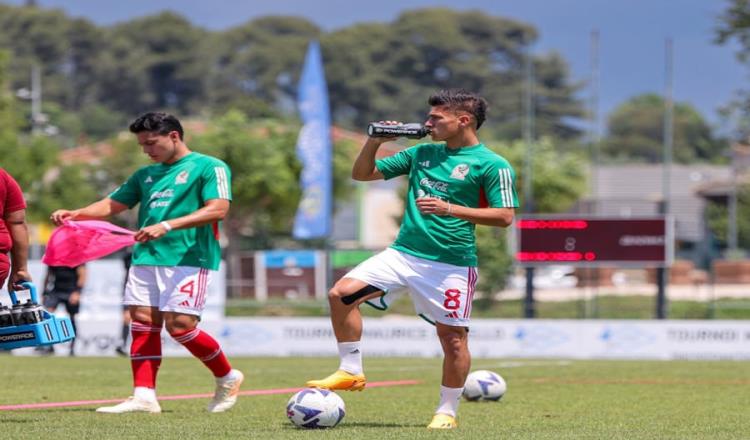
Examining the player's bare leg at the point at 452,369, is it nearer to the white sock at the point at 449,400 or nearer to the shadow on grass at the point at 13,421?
the white sock at the point at 449,400

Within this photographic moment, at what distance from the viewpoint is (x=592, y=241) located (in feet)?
79.3

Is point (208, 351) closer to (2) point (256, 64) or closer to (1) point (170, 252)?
(1) point (170, 252)

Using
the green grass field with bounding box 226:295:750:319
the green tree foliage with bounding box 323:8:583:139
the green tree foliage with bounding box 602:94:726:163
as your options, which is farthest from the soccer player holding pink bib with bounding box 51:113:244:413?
the green tree foliage with bounding box 602:94:726:163

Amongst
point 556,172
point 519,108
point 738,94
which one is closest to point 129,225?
point 556,172

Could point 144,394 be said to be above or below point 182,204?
below

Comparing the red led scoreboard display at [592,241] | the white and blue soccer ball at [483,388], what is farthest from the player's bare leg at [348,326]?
the red led scoreboard display at [592,241]

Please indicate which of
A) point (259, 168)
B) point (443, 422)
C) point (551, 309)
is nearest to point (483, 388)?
point (443, 422)

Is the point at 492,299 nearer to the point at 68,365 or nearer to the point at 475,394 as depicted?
the point at 68,365

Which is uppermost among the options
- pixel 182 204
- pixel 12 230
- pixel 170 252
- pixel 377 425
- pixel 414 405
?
pixel 182 204

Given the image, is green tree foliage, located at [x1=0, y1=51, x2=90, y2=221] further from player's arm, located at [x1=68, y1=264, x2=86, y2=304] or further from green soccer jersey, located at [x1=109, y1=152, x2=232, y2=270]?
green soccer jersey, located at [x1=109, y1=152, x2=232, y2=270]

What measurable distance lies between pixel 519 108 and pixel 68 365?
126 metres

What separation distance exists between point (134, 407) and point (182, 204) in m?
1.37

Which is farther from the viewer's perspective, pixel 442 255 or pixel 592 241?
pixel 592 241

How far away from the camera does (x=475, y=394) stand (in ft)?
36.0
